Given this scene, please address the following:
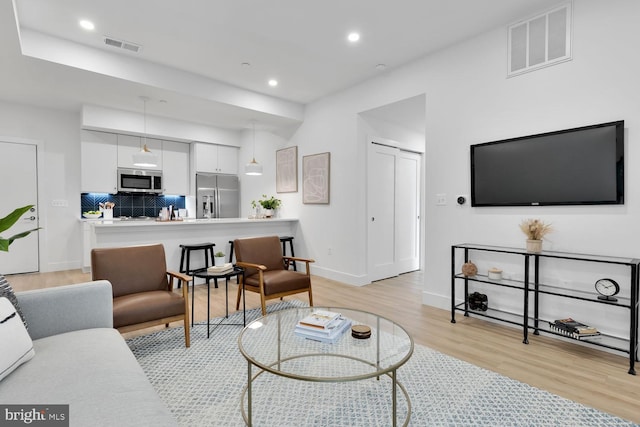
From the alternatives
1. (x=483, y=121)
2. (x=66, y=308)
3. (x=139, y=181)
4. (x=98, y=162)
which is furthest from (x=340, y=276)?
(x=98, y=162)

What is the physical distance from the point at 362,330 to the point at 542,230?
2.00 meters

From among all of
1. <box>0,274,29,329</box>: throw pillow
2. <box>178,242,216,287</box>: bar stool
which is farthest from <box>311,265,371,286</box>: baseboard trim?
<box>0,274,29,329</box>: throw pillow

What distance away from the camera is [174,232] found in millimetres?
4473

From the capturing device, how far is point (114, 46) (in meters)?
3.65

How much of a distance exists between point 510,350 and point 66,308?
3.20 metres

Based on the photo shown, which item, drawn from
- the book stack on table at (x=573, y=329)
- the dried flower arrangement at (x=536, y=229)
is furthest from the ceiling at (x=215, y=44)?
the book stack on table at (x=573, y=329)

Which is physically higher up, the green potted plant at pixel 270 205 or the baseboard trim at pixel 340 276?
the green potted plant at pixel 270 205

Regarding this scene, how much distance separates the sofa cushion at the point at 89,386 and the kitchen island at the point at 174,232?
253 cm

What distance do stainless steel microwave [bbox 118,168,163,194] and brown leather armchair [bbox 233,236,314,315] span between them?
12.0 feet

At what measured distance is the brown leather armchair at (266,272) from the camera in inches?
129

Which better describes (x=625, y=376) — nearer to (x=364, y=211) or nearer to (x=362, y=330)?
(x=362, y=330)

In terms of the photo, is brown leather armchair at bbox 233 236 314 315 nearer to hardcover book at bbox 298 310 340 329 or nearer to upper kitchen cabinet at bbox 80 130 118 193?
hardcover book at bbox 298 310 340 329

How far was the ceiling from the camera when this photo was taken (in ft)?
9.86

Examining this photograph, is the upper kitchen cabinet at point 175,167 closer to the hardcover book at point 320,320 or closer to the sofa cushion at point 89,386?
the sofa cushion at point 89,386
